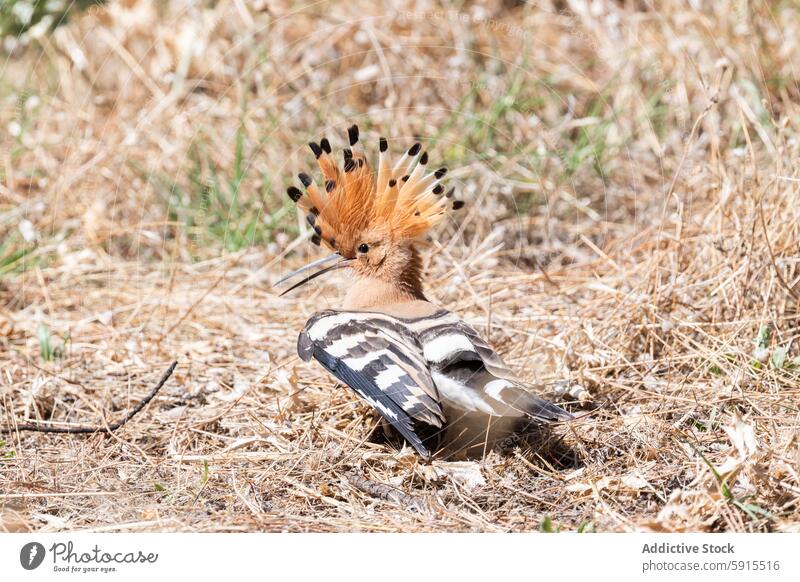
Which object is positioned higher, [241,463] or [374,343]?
[374,343]

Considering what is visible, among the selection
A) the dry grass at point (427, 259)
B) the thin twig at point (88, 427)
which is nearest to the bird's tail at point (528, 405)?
the dry grass at point (427, 259)

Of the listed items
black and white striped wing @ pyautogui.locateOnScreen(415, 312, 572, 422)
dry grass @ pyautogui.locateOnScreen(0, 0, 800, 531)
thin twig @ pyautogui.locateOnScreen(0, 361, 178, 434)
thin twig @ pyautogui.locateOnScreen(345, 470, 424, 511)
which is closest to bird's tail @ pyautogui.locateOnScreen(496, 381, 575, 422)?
black and white striped wing @ pyautogui.locateOnScreen(415, 312, 572, 422)

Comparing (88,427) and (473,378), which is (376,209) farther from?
(88,427)

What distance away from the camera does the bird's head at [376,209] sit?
3.28 meters

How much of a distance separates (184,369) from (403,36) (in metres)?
2.94

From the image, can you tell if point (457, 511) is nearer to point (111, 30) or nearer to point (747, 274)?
point (747, 274)

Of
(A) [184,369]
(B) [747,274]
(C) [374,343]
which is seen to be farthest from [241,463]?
(B) [747,274]

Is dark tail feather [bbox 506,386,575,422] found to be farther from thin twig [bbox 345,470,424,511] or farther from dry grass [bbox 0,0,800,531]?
thin twig [bbox 345,470,424,511]

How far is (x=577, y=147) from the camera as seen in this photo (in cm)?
522

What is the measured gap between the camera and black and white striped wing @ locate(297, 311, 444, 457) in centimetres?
288

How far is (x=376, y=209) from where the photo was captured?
131 inches

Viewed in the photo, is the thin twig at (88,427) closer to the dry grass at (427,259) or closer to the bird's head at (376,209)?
→ the dry grass at (427,259)
